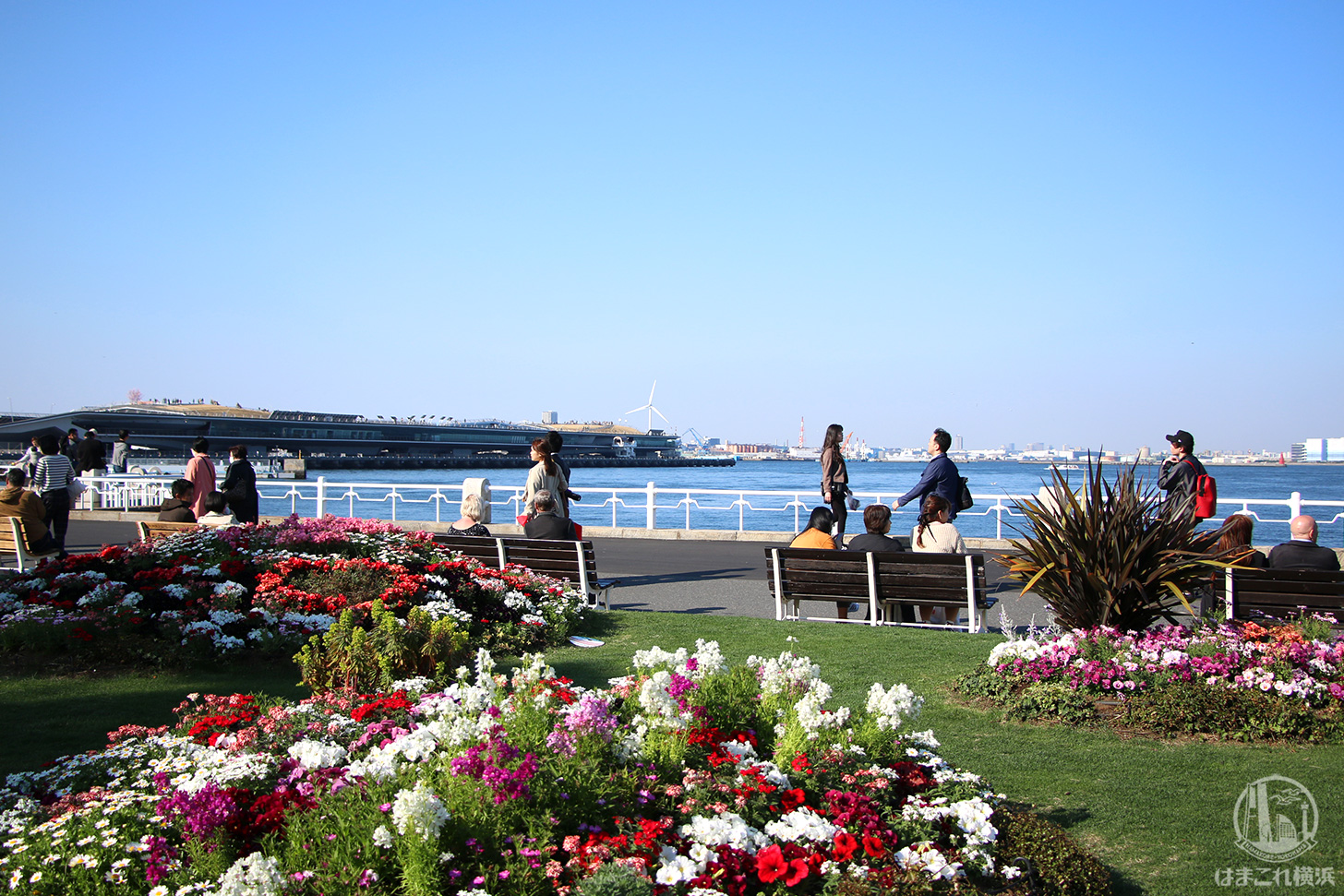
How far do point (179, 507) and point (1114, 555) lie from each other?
10.1m

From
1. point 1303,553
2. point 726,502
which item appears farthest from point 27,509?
point 726,502

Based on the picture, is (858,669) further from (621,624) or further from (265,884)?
(265,884)

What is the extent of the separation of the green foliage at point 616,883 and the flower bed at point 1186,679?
314cm

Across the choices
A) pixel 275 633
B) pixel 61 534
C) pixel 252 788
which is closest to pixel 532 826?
pixel 252 788

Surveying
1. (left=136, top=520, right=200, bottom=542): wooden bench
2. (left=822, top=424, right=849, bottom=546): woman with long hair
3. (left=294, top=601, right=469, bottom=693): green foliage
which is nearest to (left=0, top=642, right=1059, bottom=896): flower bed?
(left=294, top=601, right=469, bottom=693): green foliage

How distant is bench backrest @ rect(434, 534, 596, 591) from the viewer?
8734 mm

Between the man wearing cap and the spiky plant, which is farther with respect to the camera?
the man wearing cap

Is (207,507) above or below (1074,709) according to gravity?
above

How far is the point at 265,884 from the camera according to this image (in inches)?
101

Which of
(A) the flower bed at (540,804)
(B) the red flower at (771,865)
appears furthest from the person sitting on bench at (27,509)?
(B) the red flower at (771,865)

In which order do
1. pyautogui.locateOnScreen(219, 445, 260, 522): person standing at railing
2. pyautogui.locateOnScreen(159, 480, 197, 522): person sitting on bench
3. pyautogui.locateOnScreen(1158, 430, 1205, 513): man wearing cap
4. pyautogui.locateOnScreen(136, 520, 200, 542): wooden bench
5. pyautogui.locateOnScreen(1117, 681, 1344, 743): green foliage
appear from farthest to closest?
pyautogui.locateOnScreen(159, 480, 197, 522): person sitting on bench, pyautogui.locateOnScreen(219, 445, 260, 522): person standing at railing, pyautogui.locateOnScreen(136, 520, 200, 542): wooden bench, pyautogui.locateOnScreen(1158, 430, 1205, 513): man wearing cap, pyautogui.locateOnScreen(1117, 681, 1344, 743): green foliage

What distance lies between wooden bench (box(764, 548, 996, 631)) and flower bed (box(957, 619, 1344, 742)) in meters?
1.77

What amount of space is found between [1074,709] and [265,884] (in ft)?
13.2

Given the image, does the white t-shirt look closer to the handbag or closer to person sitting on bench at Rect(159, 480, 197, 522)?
the handbag
